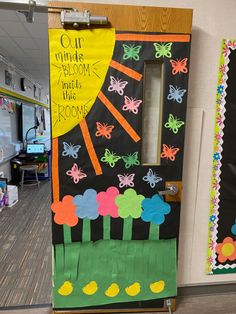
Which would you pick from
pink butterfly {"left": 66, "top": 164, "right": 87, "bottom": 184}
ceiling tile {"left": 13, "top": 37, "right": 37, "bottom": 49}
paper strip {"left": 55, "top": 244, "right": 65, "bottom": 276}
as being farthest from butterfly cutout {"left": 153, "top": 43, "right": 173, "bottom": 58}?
ceiling tile {"left": 13, "top": 37, "right": 37, "bottom": 49}

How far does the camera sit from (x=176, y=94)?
171 cm

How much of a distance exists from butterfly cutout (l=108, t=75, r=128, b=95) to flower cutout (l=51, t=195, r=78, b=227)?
76 cm


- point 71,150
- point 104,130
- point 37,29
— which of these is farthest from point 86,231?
point 37,29

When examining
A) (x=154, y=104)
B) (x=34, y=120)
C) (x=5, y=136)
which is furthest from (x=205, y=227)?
(x=34, y=120)

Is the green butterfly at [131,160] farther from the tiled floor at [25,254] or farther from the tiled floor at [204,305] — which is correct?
the tiled floor at [25,254]

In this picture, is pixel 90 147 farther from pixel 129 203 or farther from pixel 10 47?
pixel 10 47

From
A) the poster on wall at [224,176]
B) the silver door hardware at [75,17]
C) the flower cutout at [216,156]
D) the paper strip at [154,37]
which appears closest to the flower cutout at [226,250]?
the poster on wall at [224,176]

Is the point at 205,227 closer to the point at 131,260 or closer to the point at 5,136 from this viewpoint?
the point at 131,260

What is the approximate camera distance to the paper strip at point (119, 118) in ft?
5.48

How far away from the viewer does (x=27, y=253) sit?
2.76 metres

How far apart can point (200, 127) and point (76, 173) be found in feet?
3.10

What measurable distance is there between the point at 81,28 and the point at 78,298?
182 cm

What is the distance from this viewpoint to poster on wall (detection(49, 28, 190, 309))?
1.63 m

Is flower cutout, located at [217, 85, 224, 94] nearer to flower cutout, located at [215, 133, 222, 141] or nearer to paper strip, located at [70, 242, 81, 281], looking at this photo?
flower cutout, located at [215, 133, 222, 141]
